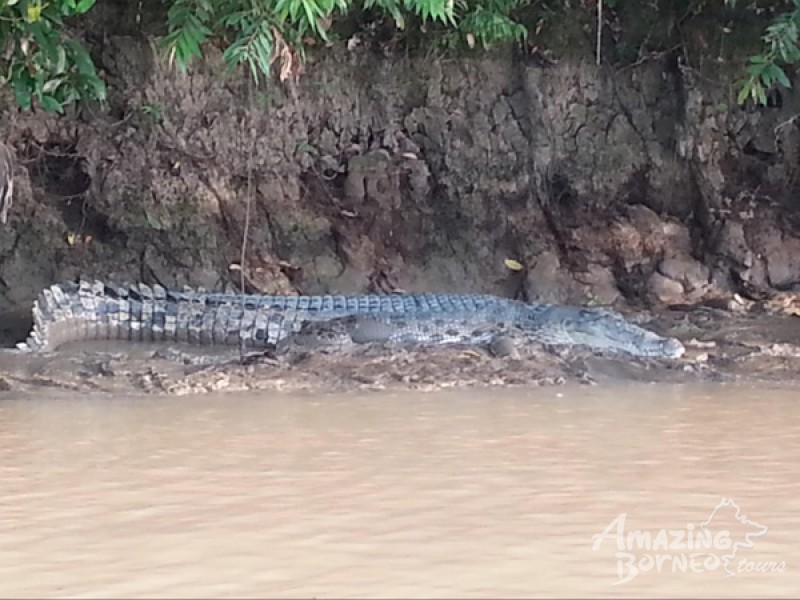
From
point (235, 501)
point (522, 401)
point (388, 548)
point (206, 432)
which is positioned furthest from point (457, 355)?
point (388, 548)

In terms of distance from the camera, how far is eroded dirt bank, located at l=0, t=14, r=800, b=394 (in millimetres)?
8398

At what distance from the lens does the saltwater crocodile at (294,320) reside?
22.0 ft

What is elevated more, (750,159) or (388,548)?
(750,159)

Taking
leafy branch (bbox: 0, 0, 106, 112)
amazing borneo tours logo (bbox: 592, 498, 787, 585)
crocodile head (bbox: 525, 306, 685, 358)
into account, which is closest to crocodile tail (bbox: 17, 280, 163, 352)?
leafy branch (bbox: 0, 0, 106, 112)

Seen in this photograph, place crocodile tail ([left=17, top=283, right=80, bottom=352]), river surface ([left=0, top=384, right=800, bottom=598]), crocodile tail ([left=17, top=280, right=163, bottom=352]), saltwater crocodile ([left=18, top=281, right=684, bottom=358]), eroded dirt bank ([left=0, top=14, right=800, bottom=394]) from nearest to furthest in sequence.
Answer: river surface ([left=0, top=384, right=800, bottom=598]), crocodile tail ([left=17, top=283, right=80, bottom=352]), crocodile tail ([left=17, top=280, right=163, bottom=352]), saltwater crocodile ([left=18, top=281, right=684, bottom=358]), eroded dirt bank ([left=0, top=14, right=800, bottom=394])

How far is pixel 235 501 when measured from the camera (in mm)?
2650

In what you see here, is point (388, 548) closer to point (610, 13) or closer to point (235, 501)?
point (235, 501)

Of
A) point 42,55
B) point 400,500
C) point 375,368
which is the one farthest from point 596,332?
point 400,500

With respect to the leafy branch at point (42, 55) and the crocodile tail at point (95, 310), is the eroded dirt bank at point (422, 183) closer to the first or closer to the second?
the crocodile tail at point (95, 310)

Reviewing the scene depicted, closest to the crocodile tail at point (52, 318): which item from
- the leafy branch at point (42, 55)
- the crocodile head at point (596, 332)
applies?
the leafy branch at point (42, 55)

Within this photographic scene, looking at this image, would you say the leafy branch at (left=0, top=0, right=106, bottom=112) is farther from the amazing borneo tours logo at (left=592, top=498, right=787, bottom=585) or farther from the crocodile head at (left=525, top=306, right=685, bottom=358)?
the amazing borneo tours logo at (left=592, top=498, right=787, bottom=585)

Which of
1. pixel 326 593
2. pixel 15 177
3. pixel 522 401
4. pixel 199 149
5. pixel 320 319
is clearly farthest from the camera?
pixel 199 149

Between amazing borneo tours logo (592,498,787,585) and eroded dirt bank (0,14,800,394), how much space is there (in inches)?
233

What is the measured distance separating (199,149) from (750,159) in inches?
185
